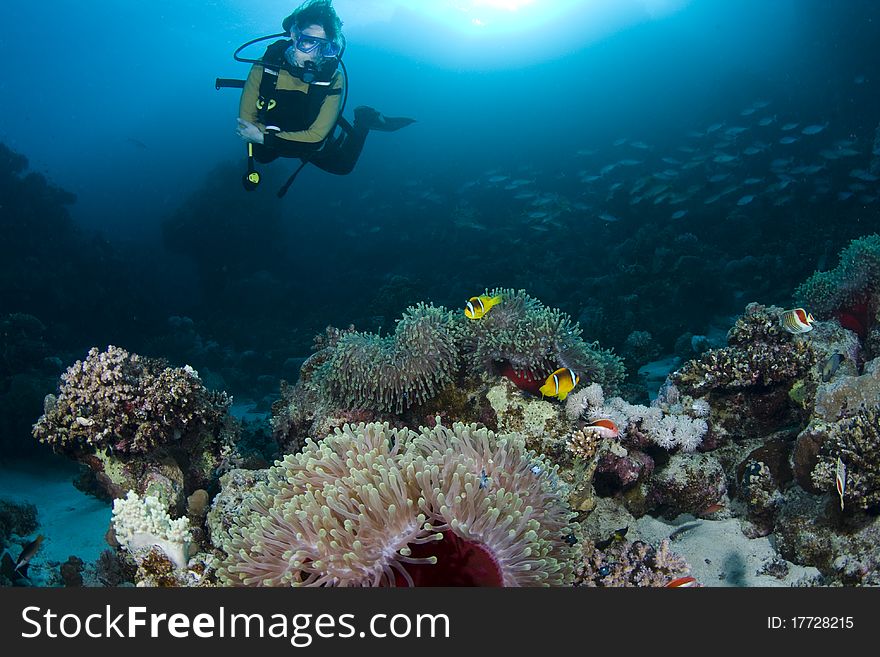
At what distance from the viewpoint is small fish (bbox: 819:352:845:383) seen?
4164 millimetres

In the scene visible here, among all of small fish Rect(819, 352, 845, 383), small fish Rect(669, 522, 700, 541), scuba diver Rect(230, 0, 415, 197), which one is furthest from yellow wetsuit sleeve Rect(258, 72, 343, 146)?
small fish Rect(819, 352, 845, 383)

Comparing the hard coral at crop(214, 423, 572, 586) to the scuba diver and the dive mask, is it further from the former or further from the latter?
the dive mask

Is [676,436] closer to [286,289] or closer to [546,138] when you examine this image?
→ [286,289]

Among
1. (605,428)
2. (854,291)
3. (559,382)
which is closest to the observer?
(605,428)

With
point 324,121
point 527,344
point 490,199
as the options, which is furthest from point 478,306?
point 490,199

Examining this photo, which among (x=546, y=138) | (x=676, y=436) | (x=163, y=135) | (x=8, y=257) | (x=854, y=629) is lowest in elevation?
(x=854, y=629)

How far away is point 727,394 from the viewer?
171 inches

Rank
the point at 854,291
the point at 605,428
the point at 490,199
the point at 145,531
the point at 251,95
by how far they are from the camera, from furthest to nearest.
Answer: the point at 490,199 < the point at 251,95 < the point at 854,291 < the point at 605,428 < the point at 145,531

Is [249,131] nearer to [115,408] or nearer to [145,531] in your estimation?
[115,408]

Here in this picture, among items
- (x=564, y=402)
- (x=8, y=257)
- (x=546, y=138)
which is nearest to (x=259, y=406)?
(x=564, y=402)

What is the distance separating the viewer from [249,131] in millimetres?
6590

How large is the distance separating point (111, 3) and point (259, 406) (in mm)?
71484

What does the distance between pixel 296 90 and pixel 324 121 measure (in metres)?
0.53

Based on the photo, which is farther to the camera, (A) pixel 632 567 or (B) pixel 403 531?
(A) pixel 632 567
